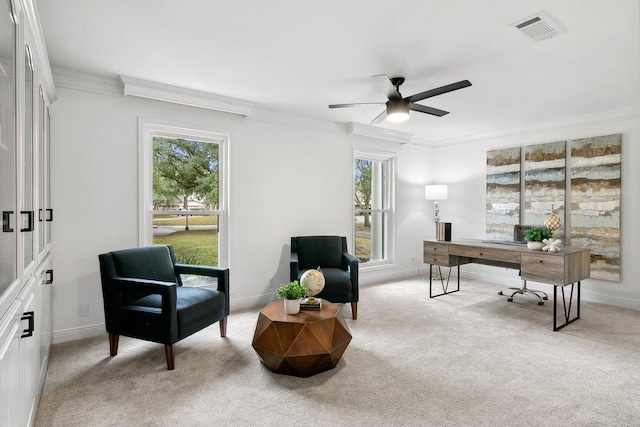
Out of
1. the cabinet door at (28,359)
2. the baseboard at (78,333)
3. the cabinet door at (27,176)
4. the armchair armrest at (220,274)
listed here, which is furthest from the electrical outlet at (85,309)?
the cabinet door at (27,176)

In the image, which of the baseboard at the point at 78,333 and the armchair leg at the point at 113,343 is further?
the baseboard at the point at 78,333

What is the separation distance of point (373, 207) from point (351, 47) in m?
3.44

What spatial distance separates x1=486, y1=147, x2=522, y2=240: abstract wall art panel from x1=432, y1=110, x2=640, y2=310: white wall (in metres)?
0.13

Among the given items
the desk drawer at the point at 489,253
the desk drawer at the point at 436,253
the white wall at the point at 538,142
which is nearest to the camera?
the desk drawer at the point at 489,253

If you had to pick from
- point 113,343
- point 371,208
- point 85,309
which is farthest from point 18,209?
point 371,208

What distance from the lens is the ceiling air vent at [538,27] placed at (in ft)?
7.47

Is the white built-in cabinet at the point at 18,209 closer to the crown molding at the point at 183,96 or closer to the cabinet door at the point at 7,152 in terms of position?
the cabinet door at the point at 7,152

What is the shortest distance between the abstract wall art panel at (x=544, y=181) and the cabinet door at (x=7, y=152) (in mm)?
5593

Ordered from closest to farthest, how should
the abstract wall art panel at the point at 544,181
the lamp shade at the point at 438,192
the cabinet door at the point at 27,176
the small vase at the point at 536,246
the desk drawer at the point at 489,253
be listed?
the cabinet door at the point at 27,176
the small vase at the point at 536,246
the desk drawer at the point at 489,253
the abstract wall art panel at the point at 544,181
the lamp shade at the point at 438,192

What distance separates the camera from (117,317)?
2.80m

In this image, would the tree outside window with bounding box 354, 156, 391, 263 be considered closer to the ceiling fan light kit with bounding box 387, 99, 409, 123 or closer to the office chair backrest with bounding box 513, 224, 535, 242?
the office chair backrest with bounding box 513, 224, 535, 242

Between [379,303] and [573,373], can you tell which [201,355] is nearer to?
[379,303]

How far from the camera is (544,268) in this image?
11.8ft

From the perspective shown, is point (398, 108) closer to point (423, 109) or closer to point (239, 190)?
point (423, 109)
